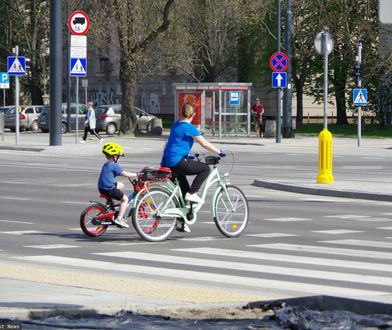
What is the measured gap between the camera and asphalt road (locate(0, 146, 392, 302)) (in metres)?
12.0

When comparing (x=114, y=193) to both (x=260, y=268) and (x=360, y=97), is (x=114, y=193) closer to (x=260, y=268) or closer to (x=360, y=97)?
(x=260, y=268)

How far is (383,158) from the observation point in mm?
39844

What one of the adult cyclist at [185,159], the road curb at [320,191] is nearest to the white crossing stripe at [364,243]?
the adult cyclist at [185,159]

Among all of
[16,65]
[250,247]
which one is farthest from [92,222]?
[16,65]

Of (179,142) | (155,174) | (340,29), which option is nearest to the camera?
(155,174)

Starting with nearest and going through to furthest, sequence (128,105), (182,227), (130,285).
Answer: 1. (130,285)
2. (182,227)
3. (128,105)

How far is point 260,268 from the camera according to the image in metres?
13.0

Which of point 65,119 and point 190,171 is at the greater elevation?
point 65,119

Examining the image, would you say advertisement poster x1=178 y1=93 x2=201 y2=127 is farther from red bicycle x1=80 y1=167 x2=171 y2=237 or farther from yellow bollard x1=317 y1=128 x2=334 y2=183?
red bicycle x1=80 y1=167 x2=171 y2=237

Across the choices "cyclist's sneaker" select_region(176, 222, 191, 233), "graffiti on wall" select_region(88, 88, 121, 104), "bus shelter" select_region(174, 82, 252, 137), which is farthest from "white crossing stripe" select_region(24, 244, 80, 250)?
"graffiti on wall" select_region(88, 88, 121, 104)

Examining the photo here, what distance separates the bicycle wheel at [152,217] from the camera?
15571mm

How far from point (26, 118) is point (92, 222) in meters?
54.0

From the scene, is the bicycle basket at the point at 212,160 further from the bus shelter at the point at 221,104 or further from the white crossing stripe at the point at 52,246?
the bus shelter at the point at 221,104

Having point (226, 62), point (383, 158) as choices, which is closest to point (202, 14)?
point (226, 62)
